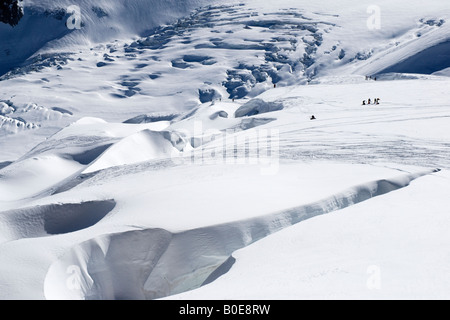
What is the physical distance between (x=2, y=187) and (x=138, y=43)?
134ft

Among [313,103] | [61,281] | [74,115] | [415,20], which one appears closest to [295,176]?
[61,281]

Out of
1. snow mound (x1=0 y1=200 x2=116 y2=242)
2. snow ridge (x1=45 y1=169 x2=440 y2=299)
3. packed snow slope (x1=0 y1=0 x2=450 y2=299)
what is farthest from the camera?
snow mound (x1=0 y1=200 x2=116 y2=242)

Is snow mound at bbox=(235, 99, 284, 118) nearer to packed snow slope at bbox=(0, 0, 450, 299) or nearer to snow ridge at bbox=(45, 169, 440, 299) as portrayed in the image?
packed snow slope at bbox=(0, 0, 450, 299)

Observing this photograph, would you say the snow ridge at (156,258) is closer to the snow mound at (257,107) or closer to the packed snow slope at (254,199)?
the packed snow slope at (254,199)

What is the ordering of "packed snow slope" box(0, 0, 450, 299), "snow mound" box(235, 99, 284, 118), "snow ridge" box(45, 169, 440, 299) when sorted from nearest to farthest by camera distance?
"packed snow slope" box(0, 0, 450, 299), "snow ridge" box(45, 169, 440, 299), "snow mound" box(235, 99, 284, 118)

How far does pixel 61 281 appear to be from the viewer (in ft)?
21.6

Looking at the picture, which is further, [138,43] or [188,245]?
[138,43]

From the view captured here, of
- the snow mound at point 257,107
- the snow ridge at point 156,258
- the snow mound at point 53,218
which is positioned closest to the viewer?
the snow ridge at point 156,258

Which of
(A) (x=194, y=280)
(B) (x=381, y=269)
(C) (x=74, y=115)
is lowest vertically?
(C) (x=74, y=115)

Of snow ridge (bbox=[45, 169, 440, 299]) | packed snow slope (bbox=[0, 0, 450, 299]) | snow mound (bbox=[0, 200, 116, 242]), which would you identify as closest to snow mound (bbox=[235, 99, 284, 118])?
packed snow slope (bbox=[0, 0, 450, 299])

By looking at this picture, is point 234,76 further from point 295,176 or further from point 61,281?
point 61,281

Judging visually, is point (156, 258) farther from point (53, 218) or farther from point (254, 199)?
point (53, 218)

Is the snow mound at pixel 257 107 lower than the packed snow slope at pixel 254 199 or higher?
lower

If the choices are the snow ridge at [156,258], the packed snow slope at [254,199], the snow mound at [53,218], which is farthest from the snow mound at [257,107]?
the snow ridge at [156,258]
